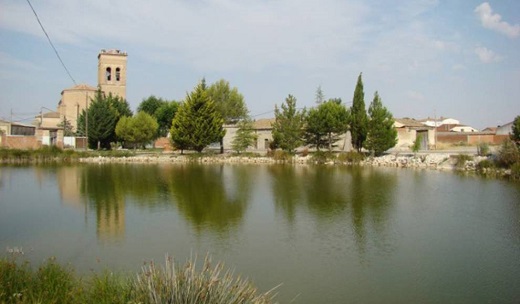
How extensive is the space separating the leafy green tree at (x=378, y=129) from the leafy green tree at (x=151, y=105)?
105ft

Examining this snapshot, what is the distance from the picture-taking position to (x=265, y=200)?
683 inches

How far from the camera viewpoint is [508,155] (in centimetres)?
2516

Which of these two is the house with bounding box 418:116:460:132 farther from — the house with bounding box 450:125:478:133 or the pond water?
the pond water

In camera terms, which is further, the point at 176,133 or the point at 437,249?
the point at 176,133

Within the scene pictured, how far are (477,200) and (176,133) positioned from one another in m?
26.1

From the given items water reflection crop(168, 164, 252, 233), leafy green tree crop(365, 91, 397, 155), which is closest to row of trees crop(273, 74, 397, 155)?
leafy green tree crop(365, 91, 397, 155)

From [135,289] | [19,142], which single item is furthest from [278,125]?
[135,289]

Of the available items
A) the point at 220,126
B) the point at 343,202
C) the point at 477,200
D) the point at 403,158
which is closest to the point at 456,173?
the point at 403,158

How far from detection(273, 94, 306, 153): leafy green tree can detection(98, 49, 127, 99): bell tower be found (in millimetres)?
26199

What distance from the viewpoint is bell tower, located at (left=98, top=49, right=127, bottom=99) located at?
56.6 meters

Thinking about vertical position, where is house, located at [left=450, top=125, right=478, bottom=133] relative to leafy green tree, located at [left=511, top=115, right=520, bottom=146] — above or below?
above

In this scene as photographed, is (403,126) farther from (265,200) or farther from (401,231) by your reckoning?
(401,231)

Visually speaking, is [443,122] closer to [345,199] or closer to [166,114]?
[166,114]

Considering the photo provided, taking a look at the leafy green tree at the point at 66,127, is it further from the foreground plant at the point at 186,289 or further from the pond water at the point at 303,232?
the foreground plant at the point at 186,289
